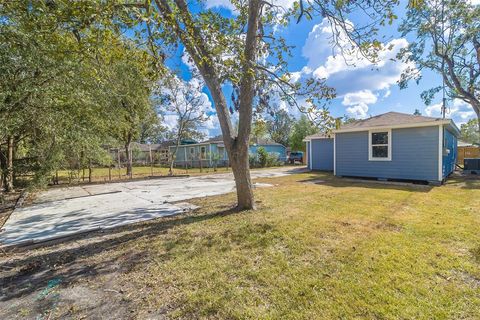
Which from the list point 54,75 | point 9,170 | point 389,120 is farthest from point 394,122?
point 9,170

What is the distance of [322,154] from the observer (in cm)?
1500

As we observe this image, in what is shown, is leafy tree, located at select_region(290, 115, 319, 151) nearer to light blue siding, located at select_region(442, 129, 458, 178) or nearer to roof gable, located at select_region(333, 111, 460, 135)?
light blue siding, located at select_region(442, 129, 458, 178)

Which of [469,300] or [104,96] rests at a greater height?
[104,96]

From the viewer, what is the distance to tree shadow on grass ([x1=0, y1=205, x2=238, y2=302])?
2692 millimetres

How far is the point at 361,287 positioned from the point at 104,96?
7896mm

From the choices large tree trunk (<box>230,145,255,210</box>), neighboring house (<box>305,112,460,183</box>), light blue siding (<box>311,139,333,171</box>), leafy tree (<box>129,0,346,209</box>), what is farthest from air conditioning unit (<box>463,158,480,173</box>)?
large tree trunk (<box>230,145,255,210</box>)

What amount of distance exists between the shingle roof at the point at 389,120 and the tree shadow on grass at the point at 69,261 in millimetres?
8956

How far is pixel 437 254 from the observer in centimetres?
291

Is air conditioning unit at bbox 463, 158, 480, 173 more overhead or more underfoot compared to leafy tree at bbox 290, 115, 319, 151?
more underfoot

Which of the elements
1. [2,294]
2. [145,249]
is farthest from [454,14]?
[2,294]

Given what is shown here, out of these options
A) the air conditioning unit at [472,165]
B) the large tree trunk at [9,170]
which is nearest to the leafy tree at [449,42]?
the air conditioning unit at [472,165]

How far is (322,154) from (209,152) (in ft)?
41.3

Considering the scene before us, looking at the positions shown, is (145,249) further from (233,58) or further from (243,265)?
(233,58)

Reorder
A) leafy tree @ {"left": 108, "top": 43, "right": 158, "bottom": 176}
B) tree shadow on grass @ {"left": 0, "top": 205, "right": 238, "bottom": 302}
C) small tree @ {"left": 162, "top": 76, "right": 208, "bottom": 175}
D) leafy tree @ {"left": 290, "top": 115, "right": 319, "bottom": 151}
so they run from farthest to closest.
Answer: leafy tree @ {"left": 290, "top": 115, "right": 319, "bottom": 151} < small tree @ {"left": 162, "top": 76, "right": 208, "bottom": 175} < leafy tree @ {"left": 108, "top": 43, "right": 158, "bottom": 176} < tree shadow on grass @ {"left": 0, "top": 205, "right": 238, "bottom": 302}
